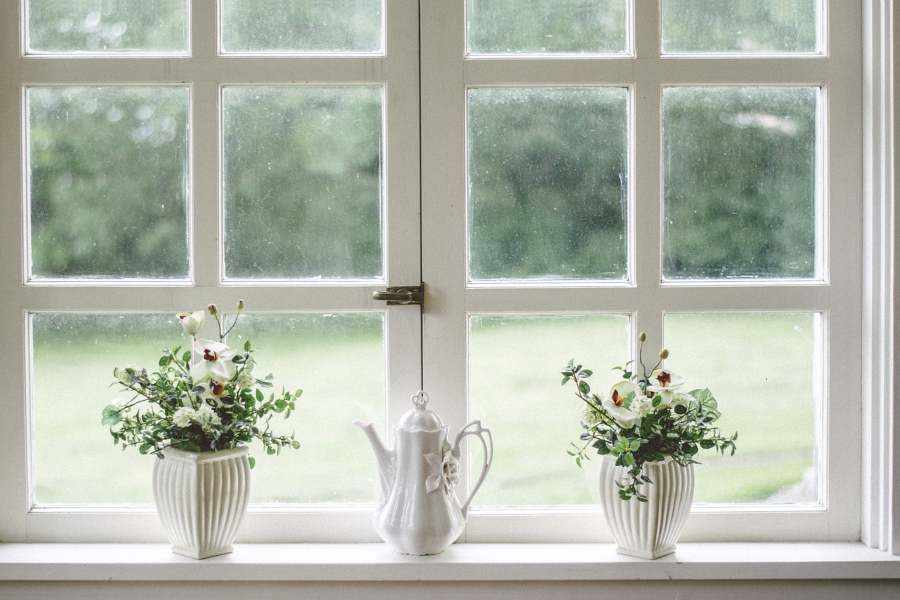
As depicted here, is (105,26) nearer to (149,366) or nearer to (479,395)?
(149,366)

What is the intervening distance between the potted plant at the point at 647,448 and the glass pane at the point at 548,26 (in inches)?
23.6

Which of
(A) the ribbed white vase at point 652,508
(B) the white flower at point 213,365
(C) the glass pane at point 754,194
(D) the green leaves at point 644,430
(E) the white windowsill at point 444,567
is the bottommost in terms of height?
(E) the white windowsill at point 444,567

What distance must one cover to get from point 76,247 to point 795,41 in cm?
151

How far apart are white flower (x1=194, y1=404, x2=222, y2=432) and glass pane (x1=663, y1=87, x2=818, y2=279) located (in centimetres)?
Result: 92

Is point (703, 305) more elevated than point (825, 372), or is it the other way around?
point (703, 305)

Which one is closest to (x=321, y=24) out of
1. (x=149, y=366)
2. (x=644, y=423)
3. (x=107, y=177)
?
(x=107, y=177)

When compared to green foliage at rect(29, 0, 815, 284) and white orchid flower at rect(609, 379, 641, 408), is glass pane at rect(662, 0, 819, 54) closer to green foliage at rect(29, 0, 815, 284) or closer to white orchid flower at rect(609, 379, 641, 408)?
green foliage at rect(29, 0, 815, 284)

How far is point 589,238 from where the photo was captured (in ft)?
5.54

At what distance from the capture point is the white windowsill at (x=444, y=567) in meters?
1.54

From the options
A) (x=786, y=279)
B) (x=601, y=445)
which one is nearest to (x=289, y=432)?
(x=601, y=445)

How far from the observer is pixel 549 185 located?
1.69 m

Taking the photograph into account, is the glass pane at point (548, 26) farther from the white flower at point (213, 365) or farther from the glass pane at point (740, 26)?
the white flower at point (213, 365)

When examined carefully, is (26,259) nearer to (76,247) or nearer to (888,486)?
(76,247)

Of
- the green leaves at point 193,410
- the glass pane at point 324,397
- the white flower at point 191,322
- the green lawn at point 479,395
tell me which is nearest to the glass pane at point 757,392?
the green lawn at point 479,395
